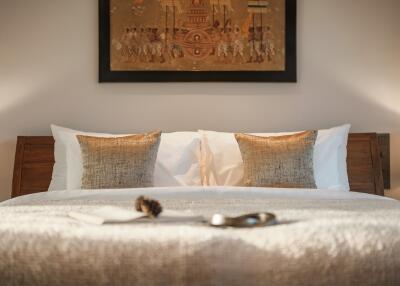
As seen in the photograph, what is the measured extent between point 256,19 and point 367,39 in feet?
2.52

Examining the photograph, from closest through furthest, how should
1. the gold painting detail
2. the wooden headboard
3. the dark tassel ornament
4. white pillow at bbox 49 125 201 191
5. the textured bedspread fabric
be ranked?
1. the textured bedspread fabric
2. the dark tassel ornament
3. white pillow at bbox 49 125 201 191
4. the wooden headboard
5. the gold painting detail

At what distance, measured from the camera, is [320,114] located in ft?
11.9

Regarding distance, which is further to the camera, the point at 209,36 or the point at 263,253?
the point at 209,36

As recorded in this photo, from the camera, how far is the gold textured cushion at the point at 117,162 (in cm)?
285

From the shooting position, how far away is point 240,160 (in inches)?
125

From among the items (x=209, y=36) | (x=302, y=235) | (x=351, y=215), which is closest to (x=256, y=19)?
(x=209, y=36)

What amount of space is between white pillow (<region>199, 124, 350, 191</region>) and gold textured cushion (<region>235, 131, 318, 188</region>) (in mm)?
159

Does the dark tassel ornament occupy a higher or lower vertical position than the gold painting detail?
lower

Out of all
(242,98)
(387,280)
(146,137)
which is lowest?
(387,280)

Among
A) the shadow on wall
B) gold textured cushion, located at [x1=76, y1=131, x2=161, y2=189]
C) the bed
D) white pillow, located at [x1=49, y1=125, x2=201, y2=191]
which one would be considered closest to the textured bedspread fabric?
the bed

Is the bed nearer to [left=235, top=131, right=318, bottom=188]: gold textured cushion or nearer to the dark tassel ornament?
the dark tassel ornament

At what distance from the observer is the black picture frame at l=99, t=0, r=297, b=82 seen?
3543 millimetres

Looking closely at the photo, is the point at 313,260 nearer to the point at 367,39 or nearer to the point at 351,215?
the point at 351,215

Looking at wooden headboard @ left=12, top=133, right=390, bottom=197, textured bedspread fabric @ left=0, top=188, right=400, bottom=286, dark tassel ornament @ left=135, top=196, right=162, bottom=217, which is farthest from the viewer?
wooden headboard @ left=12, top=133, right=390, bottom=197
